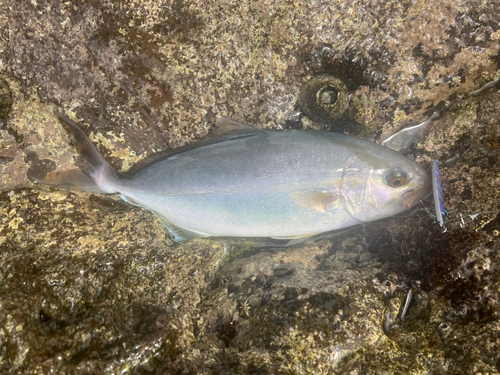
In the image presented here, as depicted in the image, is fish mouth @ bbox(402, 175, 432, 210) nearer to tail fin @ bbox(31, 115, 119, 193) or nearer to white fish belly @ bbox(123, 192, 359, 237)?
white fish belly @ bbox(123, 192, 359, 237)

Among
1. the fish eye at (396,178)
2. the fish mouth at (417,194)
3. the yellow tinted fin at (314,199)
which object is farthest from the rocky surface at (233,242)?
the yellow tinted fin at (314,199)

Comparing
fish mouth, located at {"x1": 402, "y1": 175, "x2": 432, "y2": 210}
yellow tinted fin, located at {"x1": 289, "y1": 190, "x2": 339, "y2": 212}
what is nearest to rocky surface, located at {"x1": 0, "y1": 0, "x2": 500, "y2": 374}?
fish mouth, located at {"x1": 402, "y1": 175, "x2": 432, "y2": 210}

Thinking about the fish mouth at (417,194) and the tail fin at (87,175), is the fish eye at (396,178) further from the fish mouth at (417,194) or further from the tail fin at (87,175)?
the tail fin at (87,175)

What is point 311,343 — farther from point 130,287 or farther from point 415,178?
point 415,178

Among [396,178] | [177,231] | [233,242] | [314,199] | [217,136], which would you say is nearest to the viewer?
[396,178]

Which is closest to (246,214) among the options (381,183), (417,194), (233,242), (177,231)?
(233,242)

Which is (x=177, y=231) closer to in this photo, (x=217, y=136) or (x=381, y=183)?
(x=217, y=136)
